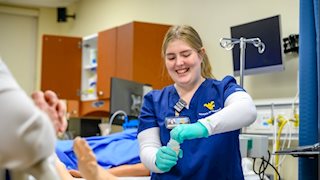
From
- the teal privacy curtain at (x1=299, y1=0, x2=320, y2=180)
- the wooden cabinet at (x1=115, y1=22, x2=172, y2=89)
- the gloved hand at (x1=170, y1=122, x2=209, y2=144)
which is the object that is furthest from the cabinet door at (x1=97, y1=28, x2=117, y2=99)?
the gloved hand at (x1=170, y1=122, x2=209, y2=144)

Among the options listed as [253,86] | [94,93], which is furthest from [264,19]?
[94,93]

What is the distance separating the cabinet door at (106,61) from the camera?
14.6 feet

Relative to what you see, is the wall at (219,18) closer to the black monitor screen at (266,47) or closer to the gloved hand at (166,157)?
the black monitor screen at (266,47)

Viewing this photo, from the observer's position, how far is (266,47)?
9.77 feet

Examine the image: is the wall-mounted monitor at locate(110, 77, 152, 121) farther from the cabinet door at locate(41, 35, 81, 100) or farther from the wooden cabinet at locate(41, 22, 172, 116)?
the cabinet door at locate(41, 35, 81, 100)

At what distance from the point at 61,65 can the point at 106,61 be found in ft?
1.89

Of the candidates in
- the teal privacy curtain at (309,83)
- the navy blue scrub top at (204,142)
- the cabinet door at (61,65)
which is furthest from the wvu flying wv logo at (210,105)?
the cabinet door at (61,65)

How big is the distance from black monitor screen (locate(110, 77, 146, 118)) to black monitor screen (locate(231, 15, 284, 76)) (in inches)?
30.3

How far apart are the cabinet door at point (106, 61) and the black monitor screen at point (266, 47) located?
1580 mm

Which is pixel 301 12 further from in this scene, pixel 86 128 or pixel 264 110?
pixel 86 128

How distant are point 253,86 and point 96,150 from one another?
4.80 feet

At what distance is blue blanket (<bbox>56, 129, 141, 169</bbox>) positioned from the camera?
216 centimetres

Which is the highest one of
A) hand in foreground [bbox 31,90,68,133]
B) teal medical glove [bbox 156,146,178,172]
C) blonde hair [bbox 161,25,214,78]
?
blonde hair [bbox 161,25,214,78]

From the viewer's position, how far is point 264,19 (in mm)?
2986
